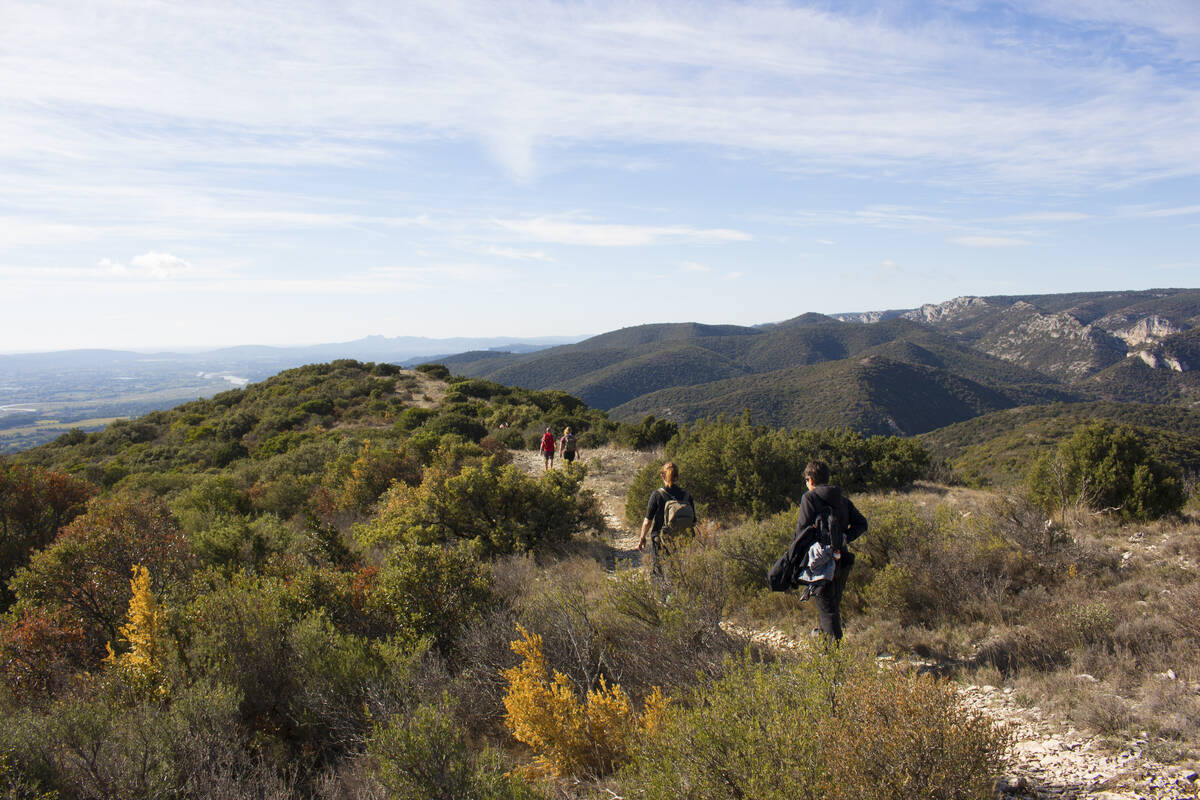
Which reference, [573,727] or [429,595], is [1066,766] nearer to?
[573,727]

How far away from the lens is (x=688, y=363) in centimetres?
10638

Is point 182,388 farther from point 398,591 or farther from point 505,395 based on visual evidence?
point 398,591

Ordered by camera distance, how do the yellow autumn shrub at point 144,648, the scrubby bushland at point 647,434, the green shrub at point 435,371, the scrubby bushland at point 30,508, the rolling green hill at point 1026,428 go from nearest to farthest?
the yellow autumn shrub at point 144,648 → the scrubby bushland at point 30,508 → the scrubby bushland at point 647,434 → the green shrub at point 435,371 → the rolling green hill at point 1026,428

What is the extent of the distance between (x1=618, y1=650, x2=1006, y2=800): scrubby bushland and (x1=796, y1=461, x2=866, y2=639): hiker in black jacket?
5.69ft

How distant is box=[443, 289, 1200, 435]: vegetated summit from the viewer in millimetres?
74000

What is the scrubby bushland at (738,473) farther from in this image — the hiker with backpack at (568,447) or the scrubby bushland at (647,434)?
the scrubby bushland at (647,434)

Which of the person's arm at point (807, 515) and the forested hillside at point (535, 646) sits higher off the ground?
the person's arm at point (807, 515)

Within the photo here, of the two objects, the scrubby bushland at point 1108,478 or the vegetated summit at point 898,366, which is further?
the vegetated summit at point 898,366

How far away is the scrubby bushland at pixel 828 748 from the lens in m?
2.17

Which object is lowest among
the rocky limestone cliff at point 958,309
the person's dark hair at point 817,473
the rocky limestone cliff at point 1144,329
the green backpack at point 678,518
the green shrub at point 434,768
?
the green shrub at point 434,768

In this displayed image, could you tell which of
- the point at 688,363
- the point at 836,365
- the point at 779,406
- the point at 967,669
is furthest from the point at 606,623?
the point at 688,363

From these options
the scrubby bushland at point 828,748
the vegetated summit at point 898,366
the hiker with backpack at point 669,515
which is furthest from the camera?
the vegetated summit at point 898,366

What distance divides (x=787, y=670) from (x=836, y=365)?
278 feet

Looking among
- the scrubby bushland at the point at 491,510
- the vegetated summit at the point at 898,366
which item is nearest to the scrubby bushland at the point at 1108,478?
the scrubby bushland at the point at 491,510
